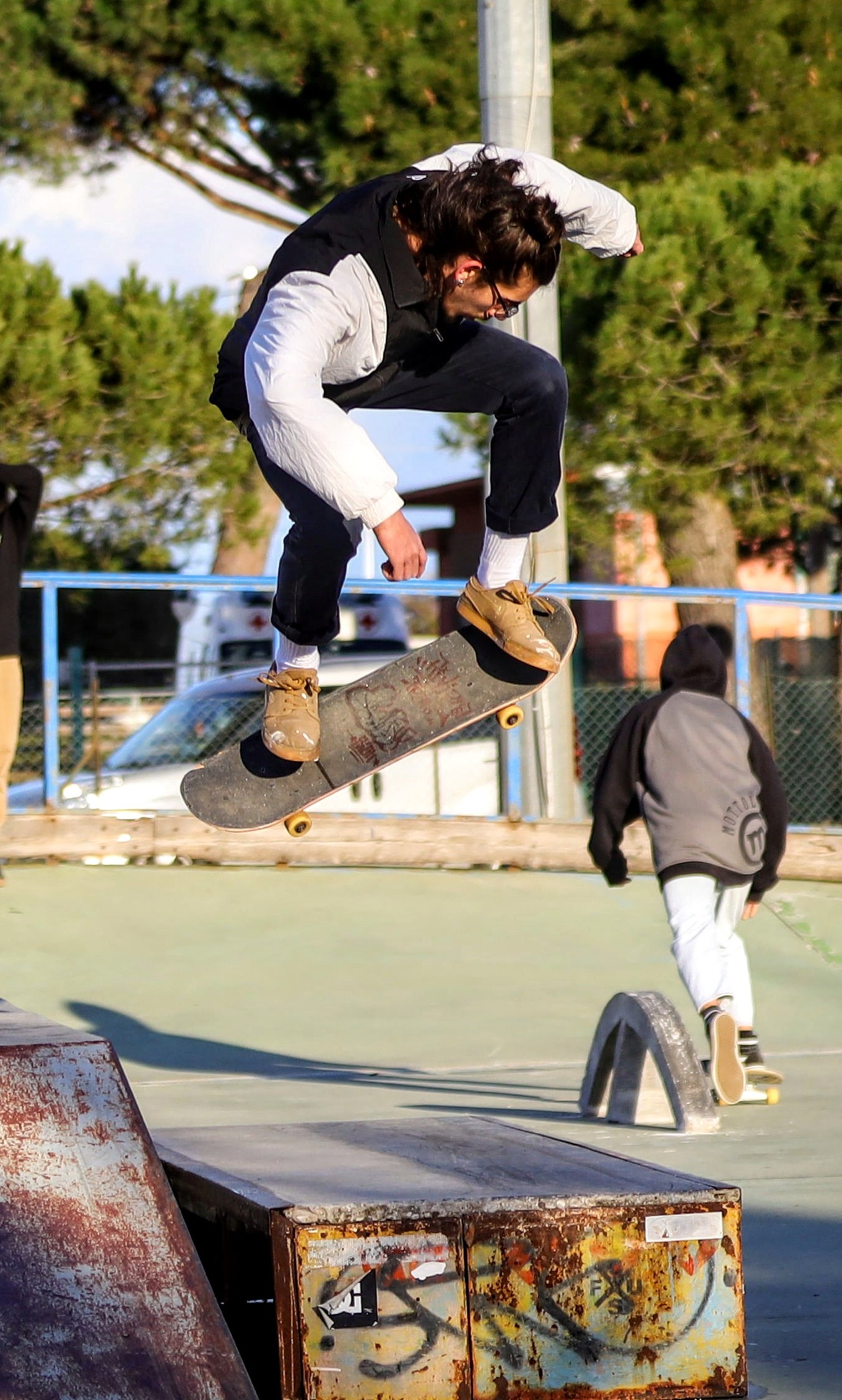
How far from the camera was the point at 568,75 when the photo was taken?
16.2 metres

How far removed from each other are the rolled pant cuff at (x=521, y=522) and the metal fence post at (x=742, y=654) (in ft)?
21.5

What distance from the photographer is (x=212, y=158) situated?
1883 cm

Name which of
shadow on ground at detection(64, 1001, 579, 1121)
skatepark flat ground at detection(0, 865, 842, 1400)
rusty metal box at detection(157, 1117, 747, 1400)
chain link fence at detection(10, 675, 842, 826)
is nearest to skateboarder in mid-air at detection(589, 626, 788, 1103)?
skatepark flat ground at detection(0, 865, 842, 1400)

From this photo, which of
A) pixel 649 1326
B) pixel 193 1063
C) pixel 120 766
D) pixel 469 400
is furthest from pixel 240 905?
pixel 649 1326

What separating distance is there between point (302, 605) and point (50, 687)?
659 cm

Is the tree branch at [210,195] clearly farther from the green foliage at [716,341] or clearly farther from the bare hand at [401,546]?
the bare hand at [401,546]

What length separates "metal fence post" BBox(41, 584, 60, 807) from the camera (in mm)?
10734

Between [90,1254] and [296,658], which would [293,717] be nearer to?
[296,658]

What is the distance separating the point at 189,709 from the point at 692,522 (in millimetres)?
6012

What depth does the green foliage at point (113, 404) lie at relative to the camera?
1420cm

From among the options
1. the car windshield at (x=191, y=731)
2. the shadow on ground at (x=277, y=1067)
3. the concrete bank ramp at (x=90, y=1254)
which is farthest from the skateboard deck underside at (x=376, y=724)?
the car windshield at (x=191, y=731)

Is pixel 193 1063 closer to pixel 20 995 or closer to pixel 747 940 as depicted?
pixel 20 995

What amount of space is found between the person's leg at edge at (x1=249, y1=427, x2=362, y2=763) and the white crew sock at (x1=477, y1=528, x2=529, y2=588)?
369 mm

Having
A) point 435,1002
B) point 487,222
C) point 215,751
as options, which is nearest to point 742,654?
point 215,751
